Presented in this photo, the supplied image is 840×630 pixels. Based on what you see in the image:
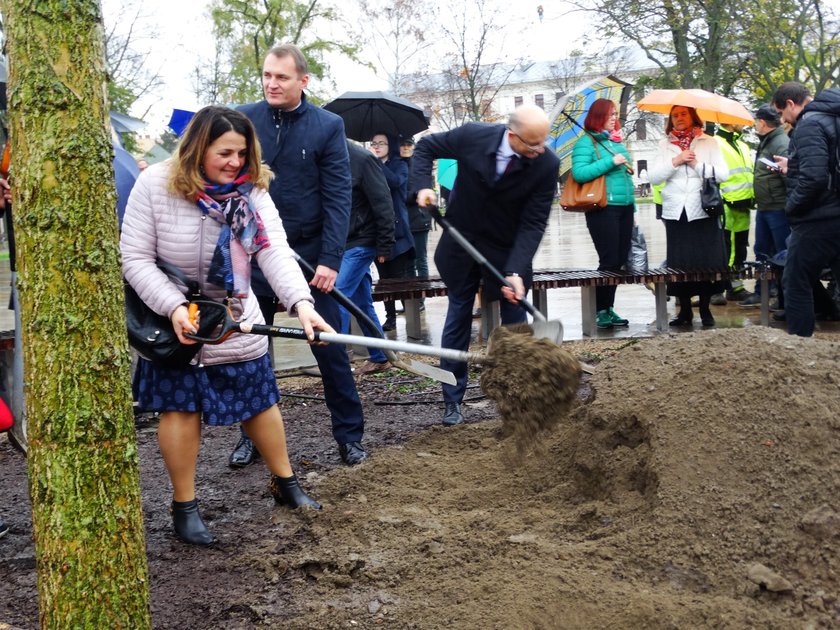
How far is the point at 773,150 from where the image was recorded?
345 inches

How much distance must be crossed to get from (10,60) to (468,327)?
12.4ft

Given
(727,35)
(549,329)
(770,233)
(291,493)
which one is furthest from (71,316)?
(727,35)

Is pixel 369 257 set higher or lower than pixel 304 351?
higher

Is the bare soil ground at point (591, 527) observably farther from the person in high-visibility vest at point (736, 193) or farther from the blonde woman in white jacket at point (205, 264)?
the person in high-visibility vest at point (736, 193)

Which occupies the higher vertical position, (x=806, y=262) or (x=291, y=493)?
(x=806, y=262)

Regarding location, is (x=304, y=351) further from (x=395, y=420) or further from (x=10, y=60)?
(x=10, y=60)

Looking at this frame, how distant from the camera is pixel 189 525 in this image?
401cm

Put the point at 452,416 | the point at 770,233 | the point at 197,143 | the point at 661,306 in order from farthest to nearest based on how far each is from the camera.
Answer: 1. the point at 770,233
2. the point at 661,306
3. the point at 452,416
4. the point at 197,143

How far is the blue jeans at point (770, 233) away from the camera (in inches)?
360

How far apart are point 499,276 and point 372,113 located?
496cm

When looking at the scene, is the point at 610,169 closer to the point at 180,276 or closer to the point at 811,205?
the point at 811,205

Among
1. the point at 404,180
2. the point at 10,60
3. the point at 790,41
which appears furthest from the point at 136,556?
the point at 790,41

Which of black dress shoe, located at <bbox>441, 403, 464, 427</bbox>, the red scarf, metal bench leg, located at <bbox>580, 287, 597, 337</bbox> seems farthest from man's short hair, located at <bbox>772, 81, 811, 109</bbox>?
black dress shoe, located at <bbox>441, 403, 464, 427</bbox>

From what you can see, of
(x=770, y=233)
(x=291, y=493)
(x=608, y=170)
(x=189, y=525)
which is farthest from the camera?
(x=770, y=233)
